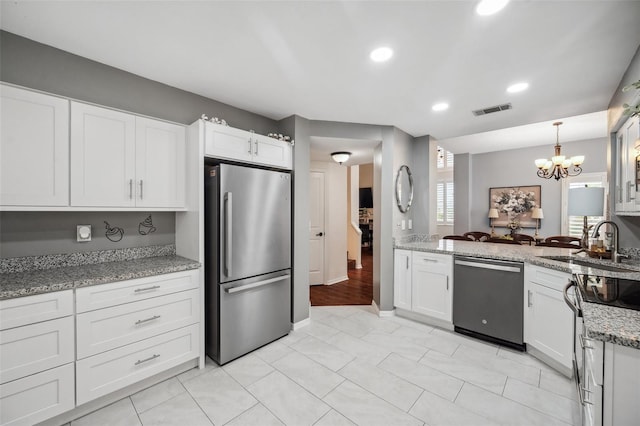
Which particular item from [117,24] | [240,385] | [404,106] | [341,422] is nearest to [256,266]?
[240,385]

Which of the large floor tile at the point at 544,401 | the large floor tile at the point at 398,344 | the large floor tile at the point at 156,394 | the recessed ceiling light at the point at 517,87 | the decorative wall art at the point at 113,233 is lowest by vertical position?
the large floor tile at the point at 398,344

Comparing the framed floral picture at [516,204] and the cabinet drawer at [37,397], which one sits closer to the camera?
the cabinet drawer at [37,397]

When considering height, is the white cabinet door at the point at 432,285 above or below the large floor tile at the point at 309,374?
above

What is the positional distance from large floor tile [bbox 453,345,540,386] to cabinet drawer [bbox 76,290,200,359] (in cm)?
249

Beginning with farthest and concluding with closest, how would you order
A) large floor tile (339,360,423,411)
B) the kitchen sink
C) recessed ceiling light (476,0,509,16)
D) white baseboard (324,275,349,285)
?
white baseboard (324,275,349,285), the kitchen sink, large floor tile (339,360,423,411), recessed ceiling light (476,0,509,16)

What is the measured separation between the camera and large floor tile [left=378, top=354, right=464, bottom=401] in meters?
2.07

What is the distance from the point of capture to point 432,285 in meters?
3.23

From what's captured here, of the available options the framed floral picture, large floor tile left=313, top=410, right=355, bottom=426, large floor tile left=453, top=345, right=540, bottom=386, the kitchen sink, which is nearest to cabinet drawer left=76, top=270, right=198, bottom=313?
large floor tile left=313, top=410, right=355, bottom=426

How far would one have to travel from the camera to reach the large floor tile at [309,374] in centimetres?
211

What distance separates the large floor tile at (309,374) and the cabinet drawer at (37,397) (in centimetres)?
141

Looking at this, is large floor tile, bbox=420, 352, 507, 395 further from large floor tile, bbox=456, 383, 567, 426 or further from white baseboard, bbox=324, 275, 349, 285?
white baseboard, bbox=324, 275, 349, 285

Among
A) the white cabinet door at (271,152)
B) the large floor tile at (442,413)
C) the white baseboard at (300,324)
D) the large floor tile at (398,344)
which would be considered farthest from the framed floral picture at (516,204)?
the white cabinet door at (271,152)

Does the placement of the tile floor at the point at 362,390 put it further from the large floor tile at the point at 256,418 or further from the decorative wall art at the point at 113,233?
the decorative wall art at the point at 113,233

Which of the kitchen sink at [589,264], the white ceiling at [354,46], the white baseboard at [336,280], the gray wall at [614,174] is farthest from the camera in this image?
the white baseboard at [336,280]
